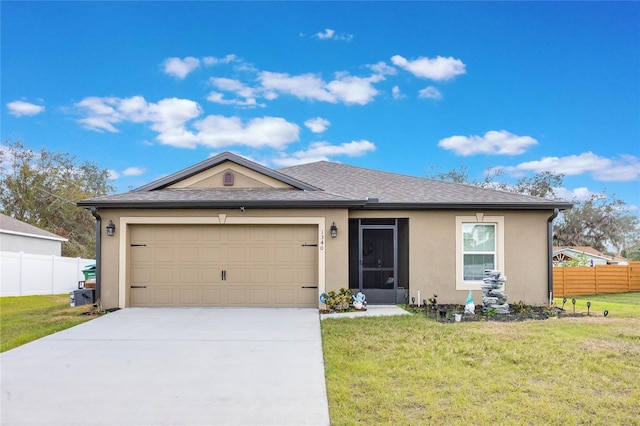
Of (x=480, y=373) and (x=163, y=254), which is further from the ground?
(x=163, y=254)

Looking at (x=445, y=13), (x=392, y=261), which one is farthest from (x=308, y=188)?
(x=445, y=13)

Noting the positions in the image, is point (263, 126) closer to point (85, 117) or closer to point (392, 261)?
point (85, 117)

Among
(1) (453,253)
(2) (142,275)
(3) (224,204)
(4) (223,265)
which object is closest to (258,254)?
(4) (223,265)

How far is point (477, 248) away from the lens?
12.0 metres

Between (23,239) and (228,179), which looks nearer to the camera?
(228,179)

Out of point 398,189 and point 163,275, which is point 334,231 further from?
point 163,275

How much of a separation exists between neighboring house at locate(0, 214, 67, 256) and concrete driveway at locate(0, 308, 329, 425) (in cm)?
1529

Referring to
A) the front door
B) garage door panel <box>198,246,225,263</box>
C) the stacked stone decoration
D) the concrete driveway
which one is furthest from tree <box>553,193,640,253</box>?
the concrete driveway

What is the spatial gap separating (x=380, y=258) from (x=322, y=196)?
3269mm

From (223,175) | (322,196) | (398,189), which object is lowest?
(322,196)

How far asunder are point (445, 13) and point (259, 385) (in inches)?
564

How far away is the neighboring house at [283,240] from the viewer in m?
11.1

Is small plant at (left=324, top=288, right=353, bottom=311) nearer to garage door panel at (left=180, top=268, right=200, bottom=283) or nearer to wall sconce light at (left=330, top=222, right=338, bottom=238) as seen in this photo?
wall sconce light at (left=330, top=222, right=338, bottom=238)

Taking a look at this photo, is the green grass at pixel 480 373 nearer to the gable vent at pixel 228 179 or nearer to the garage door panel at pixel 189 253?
the garage door panel at pixel 189 253
